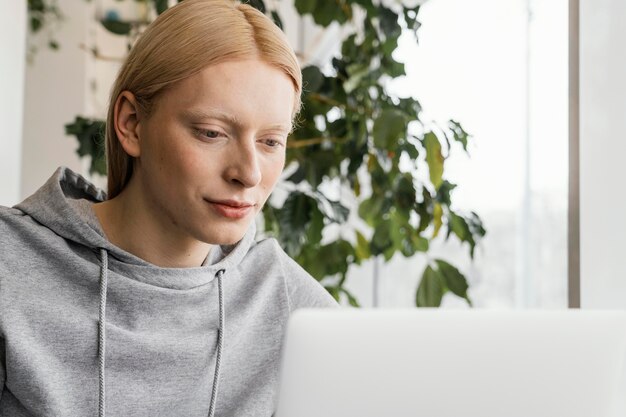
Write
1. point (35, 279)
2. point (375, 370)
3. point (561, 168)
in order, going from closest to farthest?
point (375, 370), point (35, 279), point (561, 168)

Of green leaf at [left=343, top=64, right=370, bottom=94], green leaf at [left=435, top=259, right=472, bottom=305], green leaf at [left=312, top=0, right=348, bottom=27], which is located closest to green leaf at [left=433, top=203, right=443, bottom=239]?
green leaf at [left=435, top=259, right=472, bottom=305]

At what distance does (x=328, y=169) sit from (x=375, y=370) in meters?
1.33

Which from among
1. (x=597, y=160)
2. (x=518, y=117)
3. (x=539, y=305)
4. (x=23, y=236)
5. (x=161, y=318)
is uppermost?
(x=518, y=117)

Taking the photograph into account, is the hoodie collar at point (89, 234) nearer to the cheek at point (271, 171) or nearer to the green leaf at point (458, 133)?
the cheek at point (271, 171)

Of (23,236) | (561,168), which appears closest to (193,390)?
(23,236)

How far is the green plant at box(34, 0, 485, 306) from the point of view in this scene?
1.90m

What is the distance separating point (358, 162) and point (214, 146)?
0.93 metres

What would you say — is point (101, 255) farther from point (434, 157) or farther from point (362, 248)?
point (362, 248)

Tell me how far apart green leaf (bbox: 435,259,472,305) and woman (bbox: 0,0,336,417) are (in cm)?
61

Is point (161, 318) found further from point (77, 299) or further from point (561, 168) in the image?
point (561, 168)

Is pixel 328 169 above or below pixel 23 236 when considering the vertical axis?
above

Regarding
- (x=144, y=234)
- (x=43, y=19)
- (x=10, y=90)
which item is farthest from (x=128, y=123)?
(x=43, y=19)

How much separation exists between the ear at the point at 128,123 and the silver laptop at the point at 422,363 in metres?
0.63

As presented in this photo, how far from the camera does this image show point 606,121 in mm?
1335
